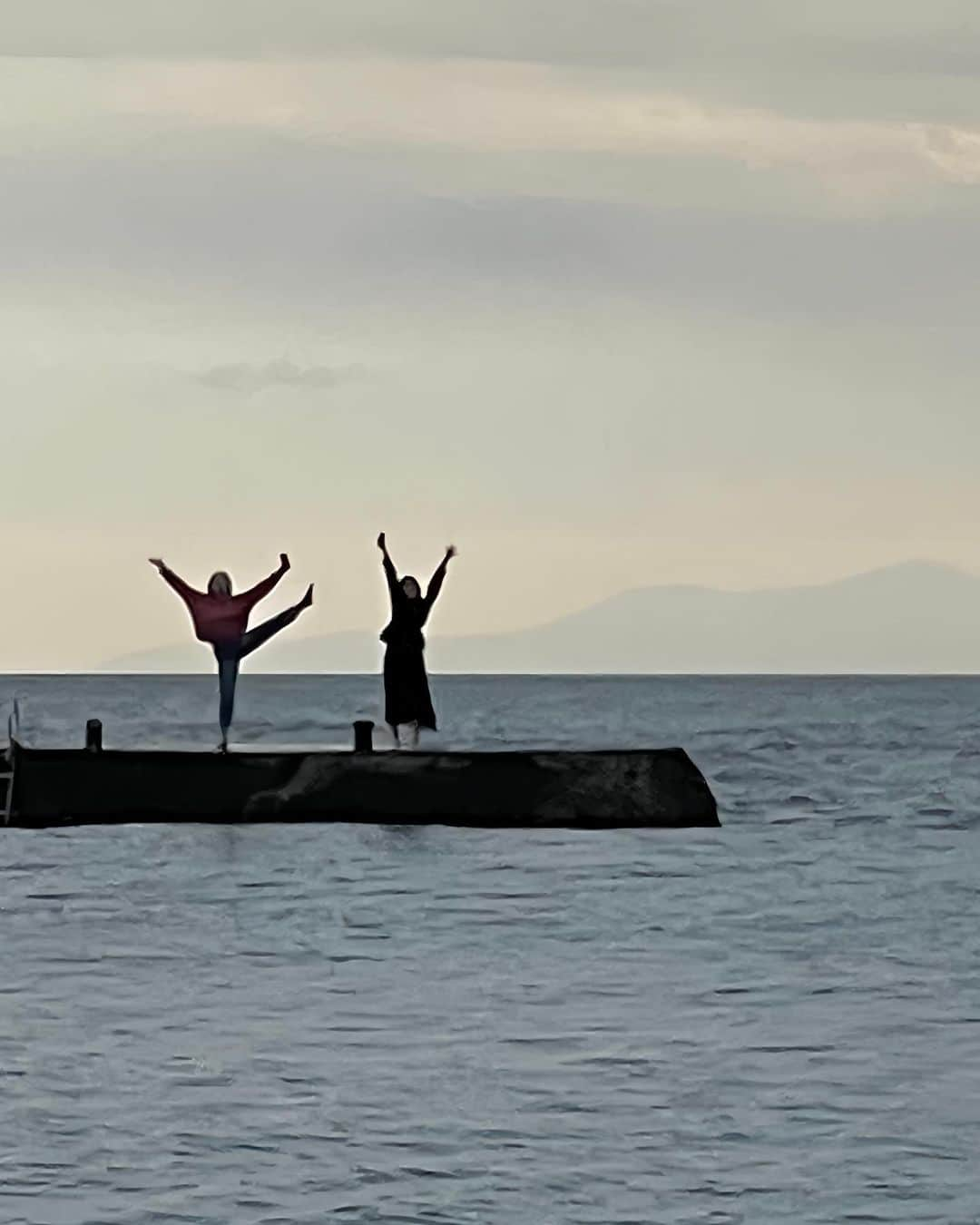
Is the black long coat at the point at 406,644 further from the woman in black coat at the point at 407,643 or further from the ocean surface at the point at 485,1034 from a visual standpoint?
the ocean surface at the point at 485,1034

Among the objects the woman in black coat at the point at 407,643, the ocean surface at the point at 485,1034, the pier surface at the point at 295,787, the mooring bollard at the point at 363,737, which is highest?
the woman in black coat at the point at 407,643

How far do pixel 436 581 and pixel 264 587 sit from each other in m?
2.21

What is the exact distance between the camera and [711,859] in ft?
133

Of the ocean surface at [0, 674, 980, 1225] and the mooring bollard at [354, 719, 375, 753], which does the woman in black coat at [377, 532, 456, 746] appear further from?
the ocean surface at [0, 674, 980, 1225]

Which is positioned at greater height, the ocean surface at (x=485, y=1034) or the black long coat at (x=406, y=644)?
the black long coat at (x=406, y=644)

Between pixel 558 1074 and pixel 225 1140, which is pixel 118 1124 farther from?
pixel 558 1074

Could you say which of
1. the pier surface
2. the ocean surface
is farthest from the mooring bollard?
the ocean surface

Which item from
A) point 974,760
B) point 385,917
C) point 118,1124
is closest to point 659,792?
point 385,917

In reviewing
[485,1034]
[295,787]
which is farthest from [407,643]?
[485,1034]

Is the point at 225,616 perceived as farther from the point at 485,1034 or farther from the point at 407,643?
the point at 485,1034

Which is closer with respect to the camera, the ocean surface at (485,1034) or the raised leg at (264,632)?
the ocean surface at (485,1034)

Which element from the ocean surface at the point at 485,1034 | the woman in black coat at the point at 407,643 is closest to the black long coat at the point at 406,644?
the woman in black coat at the point at 407,643

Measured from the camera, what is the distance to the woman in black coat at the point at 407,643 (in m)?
32.6

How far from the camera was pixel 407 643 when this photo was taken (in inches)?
1289
